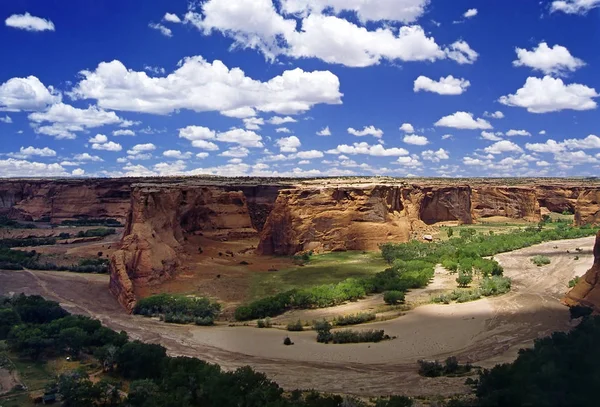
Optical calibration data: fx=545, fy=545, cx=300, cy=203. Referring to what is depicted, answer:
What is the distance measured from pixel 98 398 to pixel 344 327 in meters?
13.6

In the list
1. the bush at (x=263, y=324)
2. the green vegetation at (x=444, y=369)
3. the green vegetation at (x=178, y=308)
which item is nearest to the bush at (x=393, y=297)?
the bush at (x=263, y=324)

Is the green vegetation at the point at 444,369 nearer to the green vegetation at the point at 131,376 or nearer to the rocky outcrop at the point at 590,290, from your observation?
the green vegetation at the point at 131,376

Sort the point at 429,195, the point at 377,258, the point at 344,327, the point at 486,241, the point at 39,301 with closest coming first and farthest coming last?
the point at 344,327 < the point at 39,301 < the point at 377,258 < the point at 486,241 < the point at 429,195

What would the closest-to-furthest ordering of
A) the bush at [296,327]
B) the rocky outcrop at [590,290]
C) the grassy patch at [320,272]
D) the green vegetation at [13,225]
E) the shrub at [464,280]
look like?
the rocky outcrop at [590,290] < the bush at [296,327] < the shrub at [464,280] < the grassy patch at [320,272] < the green vegetation at [13,225]

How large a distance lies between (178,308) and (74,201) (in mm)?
57034

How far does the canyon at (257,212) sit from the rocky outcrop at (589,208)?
12 centimetres

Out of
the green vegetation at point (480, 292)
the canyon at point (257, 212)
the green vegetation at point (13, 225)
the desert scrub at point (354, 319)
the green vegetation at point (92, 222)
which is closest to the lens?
the desert scrub at point (354, 319)

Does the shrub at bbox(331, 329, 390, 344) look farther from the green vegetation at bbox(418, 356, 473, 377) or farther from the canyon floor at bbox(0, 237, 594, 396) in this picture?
the green vegetation at bbox(418, 356, 473, 377)

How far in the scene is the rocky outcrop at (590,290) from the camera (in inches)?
1049

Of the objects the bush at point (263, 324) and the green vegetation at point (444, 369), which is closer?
Result: the green vegetation at point (444, 369)

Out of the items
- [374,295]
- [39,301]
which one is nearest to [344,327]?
[374,295]

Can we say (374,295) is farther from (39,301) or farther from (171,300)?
(39,301)

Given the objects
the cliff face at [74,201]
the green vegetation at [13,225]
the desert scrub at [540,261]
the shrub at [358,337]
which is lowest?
the shrub at [358,337]

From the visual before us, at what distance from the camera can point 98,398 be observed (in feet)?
60.3
